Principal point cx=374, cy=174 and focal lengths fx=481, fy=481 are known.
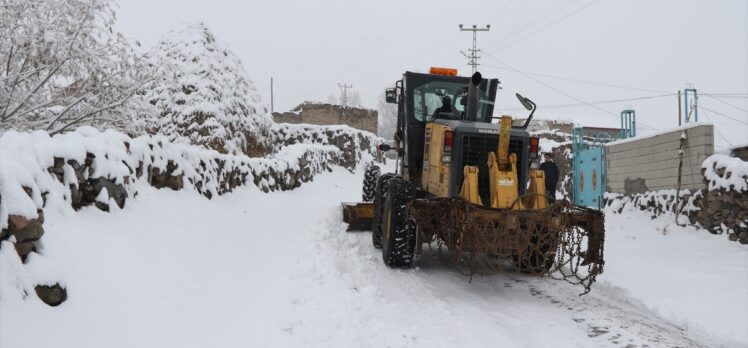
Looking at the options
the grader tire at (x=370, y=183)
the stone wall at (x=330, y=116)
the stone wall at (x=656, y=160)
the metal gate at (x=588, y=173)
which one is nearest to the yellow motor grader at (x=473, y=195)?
the grader tire at (x=370, y=183)

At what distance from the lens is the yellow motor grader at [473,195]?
4738 millimetres

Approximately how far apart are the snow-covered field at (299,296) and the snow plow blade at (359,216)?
788 mm

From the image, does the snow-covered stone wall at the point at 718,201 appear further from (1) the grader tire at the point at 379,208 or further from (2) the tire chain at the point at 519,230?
(1) the grader tire at the point at 379,208

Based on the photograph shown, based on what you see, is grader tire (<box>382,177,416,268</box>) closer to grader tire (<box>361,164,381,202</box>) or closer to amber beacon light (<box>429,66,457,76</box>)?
amber beacon light (<box>429,66,457,76</box>)

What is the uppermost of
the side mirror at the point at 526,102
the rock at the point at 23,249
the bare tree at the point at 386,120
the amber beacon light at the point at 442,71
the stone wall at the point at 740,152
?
the bare tree at the point at 386,120

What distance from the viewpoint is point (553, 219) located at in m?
4.71

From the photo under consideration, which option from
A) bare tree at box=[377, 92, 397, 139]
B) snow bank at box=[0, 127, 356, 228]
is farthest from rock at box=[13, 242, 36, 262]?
bare tree at box=[377, 92, 397, 139]

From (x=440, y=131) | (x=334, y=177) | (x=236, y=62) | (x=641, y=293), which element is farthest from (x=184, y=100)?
(x=641, y=293)

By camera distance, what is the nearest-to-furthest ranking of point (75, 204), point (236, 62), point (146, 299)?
point (146, 299), point (75, 204), point (236, 62)

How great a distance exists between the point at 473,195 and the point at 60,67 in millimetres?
5060

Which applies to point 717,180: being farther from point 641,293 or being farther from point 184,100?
point 184,100

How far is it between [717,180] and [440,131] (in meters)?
5.97

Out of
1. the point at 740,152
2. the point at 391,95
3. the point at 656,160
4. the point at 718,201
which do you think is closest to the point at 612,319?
the point at 391,95

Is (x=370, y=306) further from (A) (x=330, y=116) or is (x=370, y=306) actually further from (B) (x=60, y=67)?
(A) (x=330, y=116)
